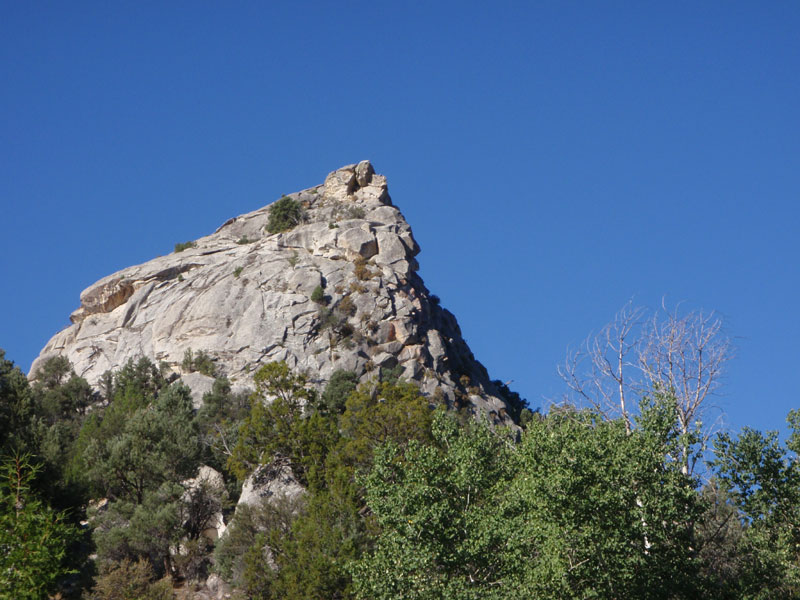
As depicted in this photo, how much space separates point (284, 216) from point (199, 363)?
24.1 metres

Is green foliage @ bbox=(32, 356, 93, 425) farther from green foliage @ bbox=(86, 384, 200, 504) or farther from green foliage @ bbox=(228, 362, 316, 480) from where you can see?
green foliage @ bbox=(228, 362, 316, 480)

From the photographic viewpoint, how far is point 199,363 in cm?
7681

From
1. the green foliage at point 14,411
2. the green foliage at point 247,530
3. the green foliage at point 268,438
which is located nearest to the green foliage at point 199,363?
the green foliage at point 14,411

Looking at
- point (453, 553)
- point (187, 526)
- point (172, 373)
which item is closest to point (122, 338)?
point (172, 373)

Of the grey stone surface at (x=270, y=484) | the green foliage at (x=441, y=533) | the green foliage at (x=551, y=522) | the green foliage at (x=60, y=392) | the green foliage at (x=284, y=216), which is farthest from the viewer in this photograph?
the green foliage at (x=284, y=216)

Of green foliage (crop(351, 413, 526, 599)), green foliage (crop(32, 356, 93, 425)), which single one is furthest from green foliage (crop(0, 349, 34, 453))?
green foliage (crop(351, 413, 526, 599))

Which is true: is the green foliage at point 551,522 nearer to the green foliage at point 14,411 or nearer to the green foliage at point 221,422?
the green foliage at point 14,411

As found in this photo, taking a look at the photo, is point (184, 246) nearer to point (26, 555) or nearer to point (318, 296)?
point (318, 296)

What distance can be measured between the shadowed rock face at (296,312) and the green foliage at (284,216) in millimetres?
1435

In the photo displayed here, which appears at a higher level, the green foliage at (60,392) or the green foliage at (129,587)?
→ the green foliage at (60,392)

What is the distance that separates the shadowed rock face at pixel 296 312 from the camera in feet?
249

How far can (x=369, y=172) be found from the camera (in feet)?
339

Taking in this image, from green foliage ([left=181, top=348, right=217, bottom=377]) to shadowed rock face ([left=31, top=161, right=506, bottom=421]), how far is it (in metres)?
0.86

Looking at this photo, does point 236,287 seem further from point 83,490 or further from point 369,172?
point 83,490
